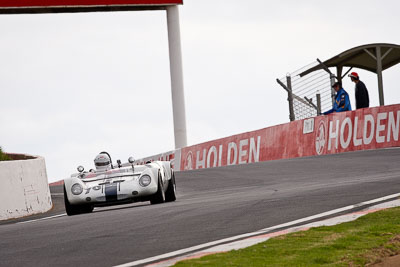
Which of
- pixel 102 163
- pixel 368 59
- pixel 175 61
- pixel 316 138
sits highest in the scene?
pixel 175 61

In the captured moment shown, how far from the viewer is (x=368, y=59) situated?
23406 millimetres

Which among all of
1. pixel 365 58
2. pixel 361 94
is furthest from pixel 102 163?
pixel 365 58

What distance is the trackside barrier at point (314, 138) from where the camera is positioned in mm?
20406

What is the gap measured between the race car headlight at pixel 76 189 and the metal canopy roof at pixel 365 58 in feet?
35.4

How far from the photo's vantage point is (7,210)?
45.4 feet

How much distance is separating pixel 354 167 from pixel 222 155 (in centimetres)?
952

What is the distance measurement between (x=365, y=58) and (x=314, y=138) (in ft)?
10.2

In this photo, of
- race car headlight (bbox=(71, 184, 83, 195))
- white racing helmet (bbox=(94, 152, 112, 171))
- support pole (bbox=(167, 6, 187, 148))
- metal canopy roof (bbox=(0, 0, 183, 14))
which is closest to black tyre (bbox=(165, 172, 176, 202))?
white racing helmet (bbox=(94, 152, 112, 171))

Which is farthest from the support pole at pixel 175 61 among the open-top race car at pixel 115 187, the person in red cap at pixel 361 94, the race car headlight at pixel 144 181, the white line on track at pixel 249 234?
the white line on track at pixel 249 234

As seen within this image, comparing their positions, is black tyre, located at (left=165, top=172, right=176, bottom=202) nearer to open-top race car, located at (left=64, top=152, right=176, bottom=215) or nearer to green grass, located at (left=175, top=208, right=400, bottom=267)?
open-top race car, located at (left=64, top=152, right=176, bottom=215)

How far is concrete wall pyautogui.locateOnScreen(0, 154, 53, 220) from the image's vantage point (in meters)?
13.9

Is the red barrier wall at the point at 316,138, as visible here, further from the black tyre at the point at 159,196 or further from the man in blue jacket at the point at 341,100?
the black tyre at the point at 159,196

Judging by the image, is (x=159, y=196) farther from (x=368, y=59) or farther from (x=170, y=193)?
(x=368, y=59)

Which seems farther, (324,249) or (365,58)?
(365,58)
